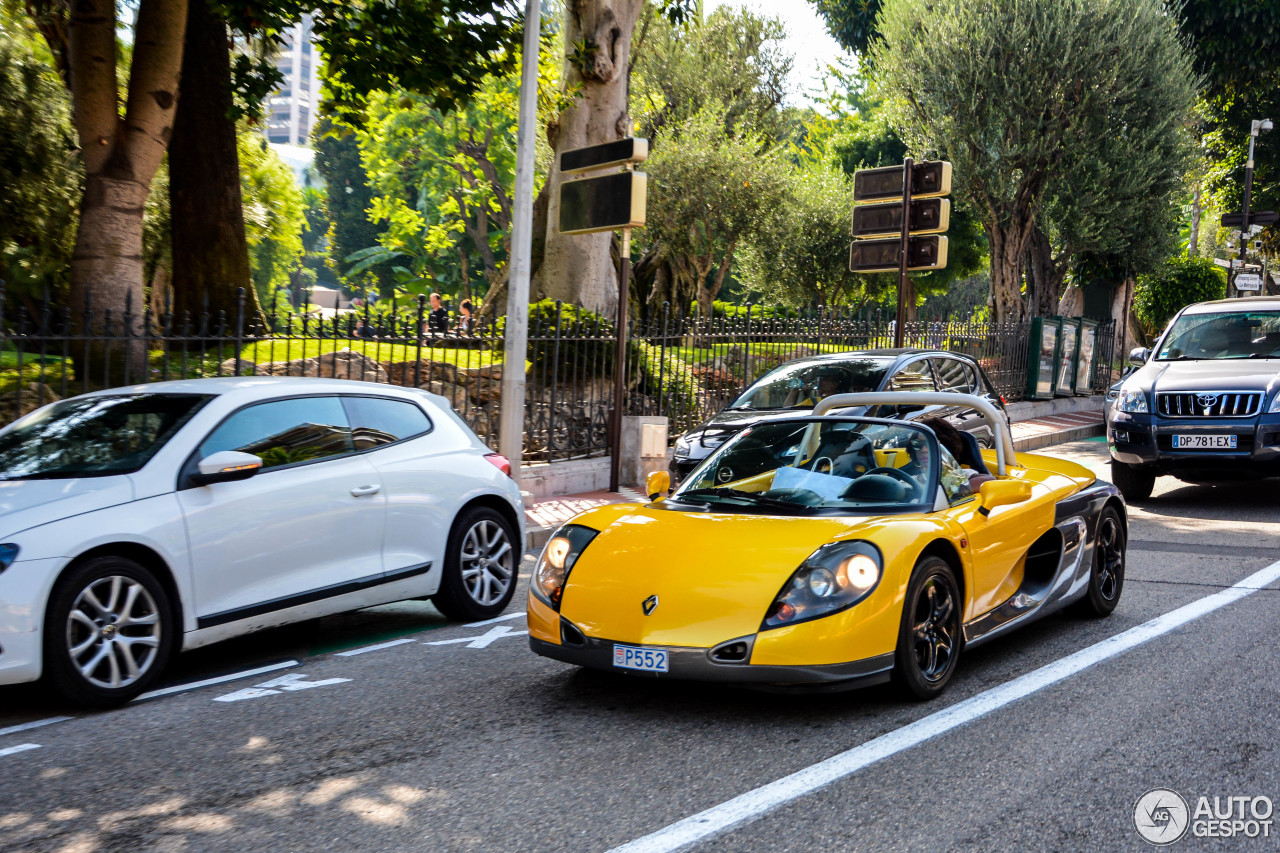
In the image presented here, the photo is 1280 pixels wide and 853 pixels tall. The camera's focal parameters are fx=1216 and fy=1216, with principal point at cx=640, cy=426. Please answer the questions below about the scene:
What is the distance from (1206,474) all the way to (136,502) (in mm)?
9631

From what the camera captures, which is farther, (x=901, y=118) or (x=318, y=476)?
(x=901, y=118)

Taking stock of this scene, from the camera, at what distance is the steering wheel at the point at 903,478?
18.5 feet

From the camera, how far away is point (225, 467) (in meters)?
5.79

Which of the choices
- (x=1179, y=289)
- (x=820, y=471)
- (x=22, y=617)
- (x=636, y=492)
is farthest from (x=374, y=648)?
(x=1179, y=289)

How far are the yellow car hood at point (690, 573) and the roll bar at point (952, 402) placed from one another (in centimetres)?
133

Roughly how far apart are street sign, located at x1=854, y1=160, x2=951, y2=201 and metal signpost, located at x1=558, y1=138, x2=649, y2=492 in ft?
15.1

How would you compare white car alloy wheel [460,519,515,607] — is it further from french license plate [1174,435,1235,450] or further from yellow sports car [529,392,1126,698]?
french license plate [1174,435,1235,450]

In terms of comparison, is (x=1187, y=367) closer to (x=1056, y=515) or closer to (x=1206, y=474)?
(x=1206, y=474)

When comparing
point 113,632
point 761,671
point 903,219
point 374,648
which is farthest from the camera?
point 903,219

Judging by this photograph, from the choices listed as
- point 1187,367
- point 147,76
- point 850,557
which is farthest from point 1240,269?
point 850,557

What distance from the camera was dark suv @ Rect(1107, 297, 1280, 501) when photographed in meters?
11.0

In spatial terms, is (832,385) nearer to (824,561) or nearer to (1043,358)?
(824,561)

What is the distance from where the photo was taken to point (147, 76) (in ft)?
38.1

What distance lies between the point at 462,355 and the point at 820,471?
928 cm
